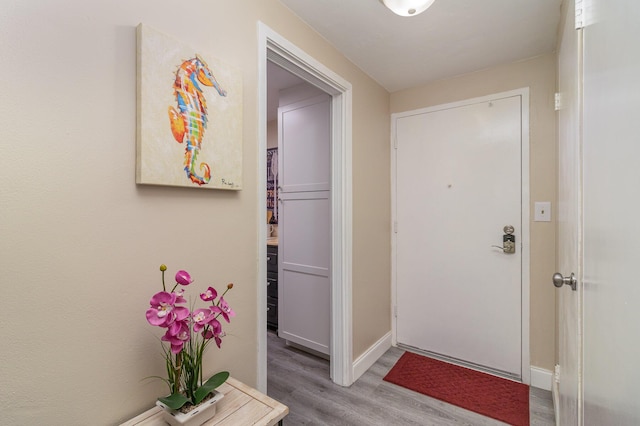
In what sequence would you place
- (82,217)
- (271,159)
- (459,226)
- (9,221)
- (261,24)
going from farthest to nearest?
1. (271,159)
2. (459,226)
3. (261,24)
4. (82,217)
5. (9,221)

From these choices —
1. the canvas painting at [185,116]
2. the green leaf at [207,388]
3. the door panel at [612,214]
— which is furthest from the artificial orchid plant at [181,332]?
the door panel at [612,214]

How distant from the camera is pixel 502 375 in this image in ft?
7.43

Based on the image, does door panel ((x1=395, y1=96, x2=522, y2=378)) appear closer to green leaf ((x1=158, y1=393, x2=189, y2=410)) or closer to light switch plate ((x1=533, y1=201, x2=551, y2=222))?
light switch plate ((x1=533, y1=201, x2=551, y2=222))

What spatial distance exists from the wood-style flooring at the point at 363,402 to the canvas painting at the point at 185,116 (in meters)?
1.54

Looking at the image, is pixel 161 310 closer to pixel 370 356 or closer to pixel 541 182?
pixel 370 356

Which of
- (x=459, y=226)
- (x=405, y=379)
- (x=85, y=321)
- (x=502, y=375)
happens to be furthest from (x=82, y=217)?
(x=502, y=375)

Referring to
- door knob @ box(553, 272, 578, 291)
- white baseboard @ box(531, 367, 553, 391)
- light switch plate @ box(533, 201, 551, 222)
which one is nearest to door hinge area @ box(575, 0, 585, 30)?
door knob @ box(553, 272, 578, 291)

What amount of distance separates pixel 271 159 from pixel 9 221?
3.15 meters

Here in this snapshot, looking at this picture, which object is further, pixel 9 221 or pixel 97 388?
pixel 97 388

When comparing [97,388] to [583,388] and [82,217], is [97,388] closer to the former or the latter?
[82,217]

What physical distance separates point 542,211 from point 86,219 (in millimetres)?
2617

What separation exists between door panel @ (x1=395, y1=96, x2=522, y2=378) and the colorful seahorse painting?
77.1 inches

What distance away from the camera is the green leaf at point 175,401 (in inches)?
35.2

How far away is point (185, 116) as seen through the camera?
1.11 metres
